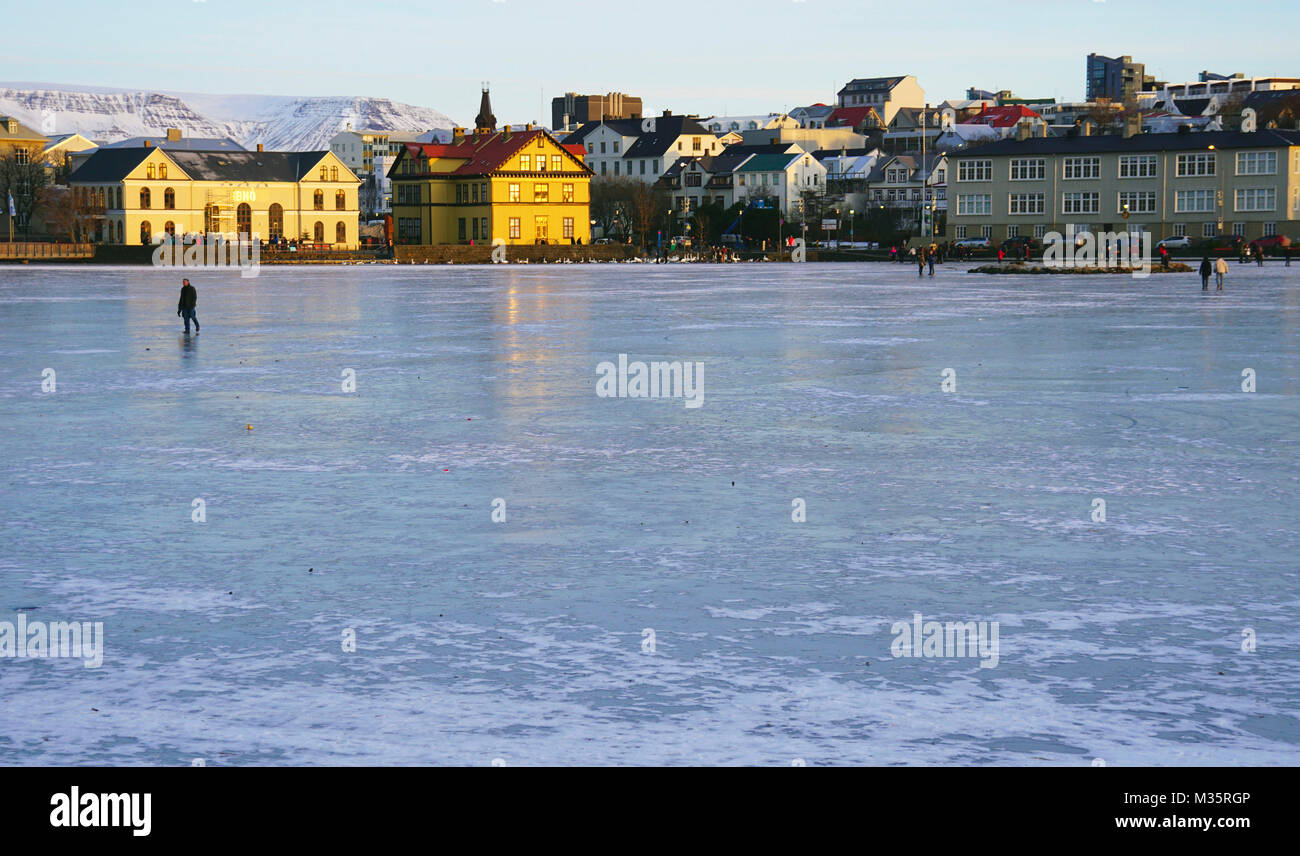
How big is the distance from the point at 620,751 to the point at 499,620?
205cm

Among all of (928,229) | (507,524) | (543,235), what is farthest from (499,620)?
(928,229)

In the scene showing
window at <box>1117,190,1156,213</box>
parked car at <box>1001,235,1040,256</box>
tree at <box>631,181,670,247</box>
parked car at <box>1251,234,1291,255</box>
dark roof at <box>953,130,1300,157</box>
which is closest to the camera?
parked car at <box>1251,234,1291,255</box>

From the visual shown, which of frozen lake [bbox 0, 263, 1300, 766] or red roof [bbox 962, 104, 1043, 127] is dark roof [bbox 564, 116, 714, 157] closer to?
red roof [bbox 962, 104, 1043, 127]

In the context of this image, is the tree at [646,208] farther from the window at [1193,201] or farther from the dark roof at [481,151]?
the window at [1193,201]

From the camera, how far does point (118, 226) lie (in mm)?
104938

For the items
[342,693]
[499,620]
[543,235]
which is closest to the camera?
[342,693]

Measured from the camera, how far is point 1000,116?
164750 millimetres

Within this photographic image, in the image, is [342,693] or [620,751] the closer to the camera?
[620,751]

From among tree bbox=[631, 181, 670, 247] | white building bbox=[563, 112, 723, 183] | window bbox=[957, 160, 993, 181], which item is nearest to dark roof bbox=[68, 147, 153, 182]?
tree bbox=[631, 181, 670, 247]

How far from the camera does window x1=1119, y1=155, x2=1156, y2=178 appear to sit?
9262 cm

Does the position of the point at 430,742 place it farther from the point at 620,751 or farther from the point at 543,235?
the point at 543,235

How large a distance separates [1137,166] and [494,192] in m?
42.5

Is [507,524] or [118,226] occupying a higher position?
[118,226]

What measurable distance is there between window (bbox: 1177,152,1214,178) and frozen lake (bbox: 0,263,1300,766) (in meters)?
77.0
